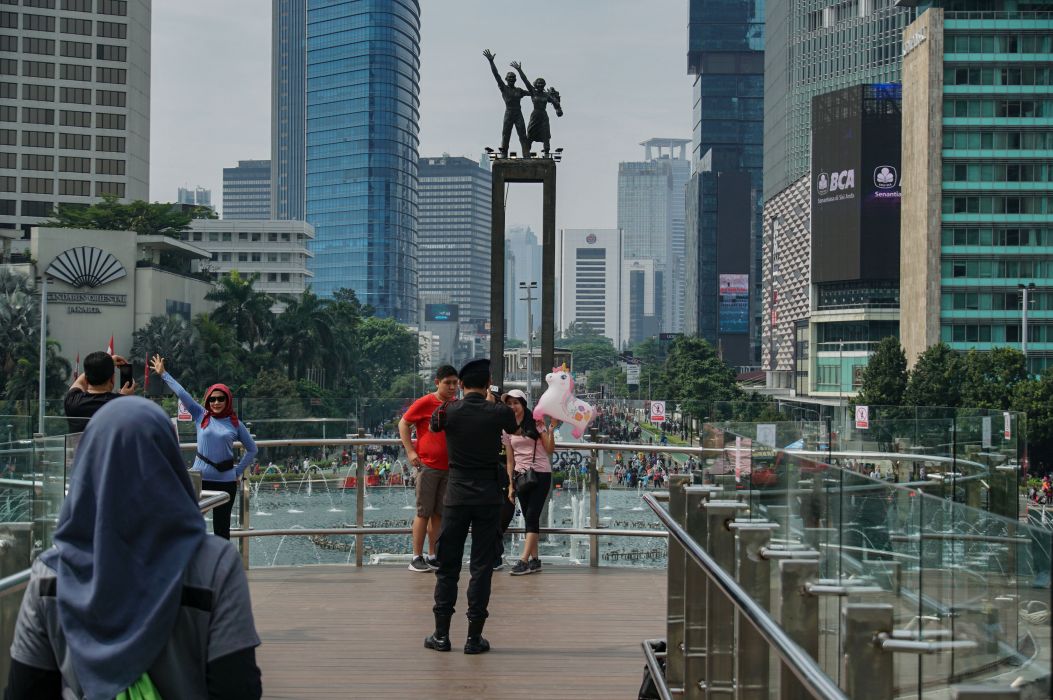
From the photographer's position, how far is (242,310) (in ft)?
266

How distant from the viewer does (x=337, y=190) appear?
194250 mm

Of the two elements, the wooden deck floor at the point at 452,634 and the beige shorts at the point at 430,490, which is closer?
the wooden deck floor at the point at 452,634

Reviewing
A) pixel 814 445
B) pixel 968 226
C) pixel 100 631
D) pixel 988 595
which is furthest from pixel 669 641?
pixel 968 226

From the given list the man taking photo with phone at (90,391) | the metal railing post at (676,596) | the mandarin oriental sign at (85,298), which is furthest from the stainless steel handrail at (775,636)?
the mandarin oriental sign at (85,298)

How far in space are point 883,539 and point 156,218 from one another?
87071 millimetres

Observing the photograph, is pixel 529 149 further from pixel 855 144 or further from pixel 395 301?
pixel 395 301

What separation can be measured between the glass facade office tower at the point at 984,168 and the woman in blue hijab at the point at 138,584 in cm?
8200

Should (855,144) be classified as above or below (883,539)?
above

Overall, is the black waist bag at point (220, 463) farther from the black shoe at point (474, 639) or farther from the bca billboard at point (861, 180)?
the bca billboard at point (861, 180)

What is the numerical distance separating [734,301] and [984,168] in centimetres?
10411

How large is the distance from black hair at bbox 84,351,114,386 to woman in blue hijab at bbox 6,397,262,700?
4.16 metres

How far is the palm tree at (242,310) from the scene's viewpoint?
8050 cm

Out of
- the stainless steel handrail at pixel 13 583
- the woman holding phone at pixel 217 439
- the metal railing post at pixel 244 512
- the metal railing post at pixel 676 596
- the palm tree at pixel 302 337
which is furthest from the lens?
the palm tree at pixel 302 337

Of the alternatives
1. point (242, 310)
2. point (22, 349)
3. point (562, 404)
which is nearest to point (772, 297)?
point (242, 310)
